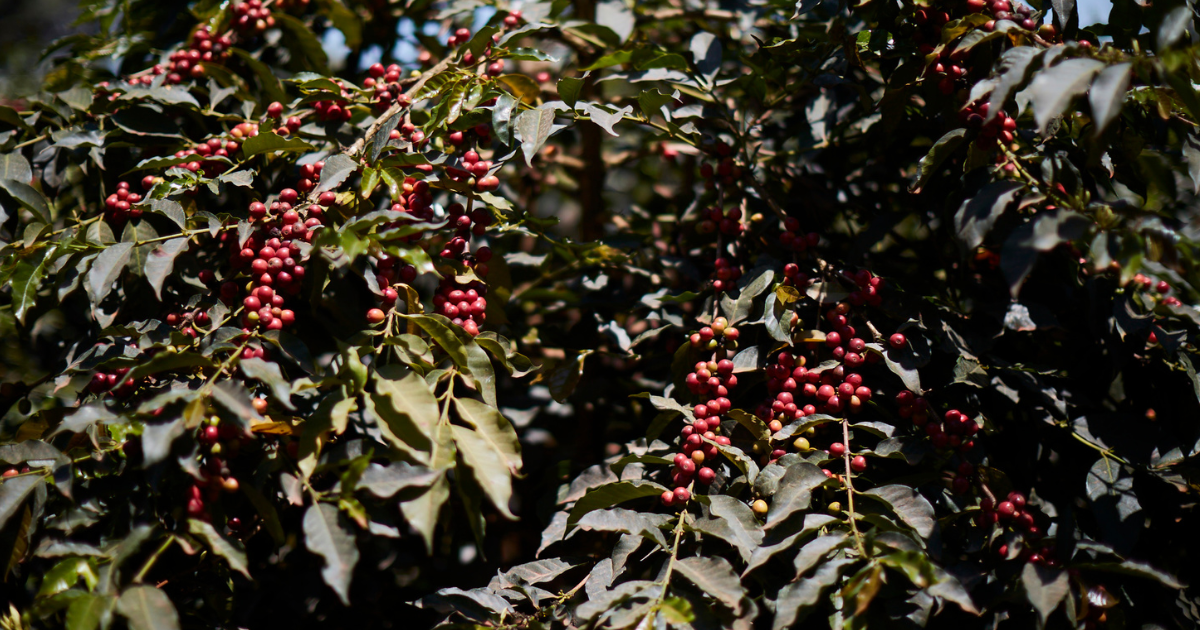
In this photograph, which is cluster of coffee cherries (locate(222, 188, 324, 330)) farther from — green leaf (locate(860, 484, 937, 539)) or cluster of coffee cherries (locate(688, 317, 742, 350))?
green leaf (locate(860, 484, 937, 539))

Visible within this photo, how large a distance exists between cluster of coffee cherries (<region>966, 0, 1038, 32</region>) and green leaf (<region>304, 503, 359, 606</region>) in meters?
1.22

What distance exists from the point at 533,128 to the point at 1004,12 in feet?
2.63

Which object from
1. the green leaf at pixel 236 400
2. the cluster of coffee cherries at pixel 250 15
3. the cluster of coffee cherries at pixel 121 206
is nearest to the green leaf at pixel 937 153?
the green leaf at pixel 236 400

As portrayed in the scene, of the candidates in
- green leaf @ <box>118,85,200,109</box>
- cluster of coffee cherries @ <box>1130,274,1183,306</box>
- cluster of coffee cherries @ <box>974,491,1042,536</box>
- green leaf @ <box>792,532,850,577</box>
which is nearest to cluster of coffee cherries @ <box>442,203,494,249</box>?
green leaf @ <box>118,85,200,109</box>

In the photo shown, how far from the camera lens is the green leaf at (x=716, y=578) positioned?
0.98 meters

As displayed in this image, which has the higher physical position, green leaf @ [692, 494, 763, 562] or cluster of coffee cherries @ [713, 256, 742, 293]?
cluster of coffee cherries @ [713, 256, 742, 293]

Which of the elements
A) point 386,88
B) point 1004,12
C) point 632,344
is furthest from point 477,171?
point 1004,12

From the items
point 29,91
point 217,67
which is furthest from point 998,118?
point 29,91

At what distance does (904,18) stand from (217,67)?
1394 millimetres

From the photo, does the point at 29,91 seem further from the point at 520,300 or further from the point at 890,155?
the point at 890,155

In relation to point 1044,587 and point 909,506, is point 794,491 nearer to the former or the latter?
point 909,506

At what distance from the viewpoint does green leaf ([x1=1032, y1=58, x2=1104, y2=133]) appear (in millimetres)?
871

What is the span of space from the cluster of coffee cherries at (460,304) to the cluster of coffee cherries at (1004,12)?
3.11 feet

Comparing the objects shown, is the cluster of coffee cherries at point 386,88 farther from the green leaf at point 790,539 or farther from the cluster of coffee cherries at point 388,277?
the green leaf at point 790,539
